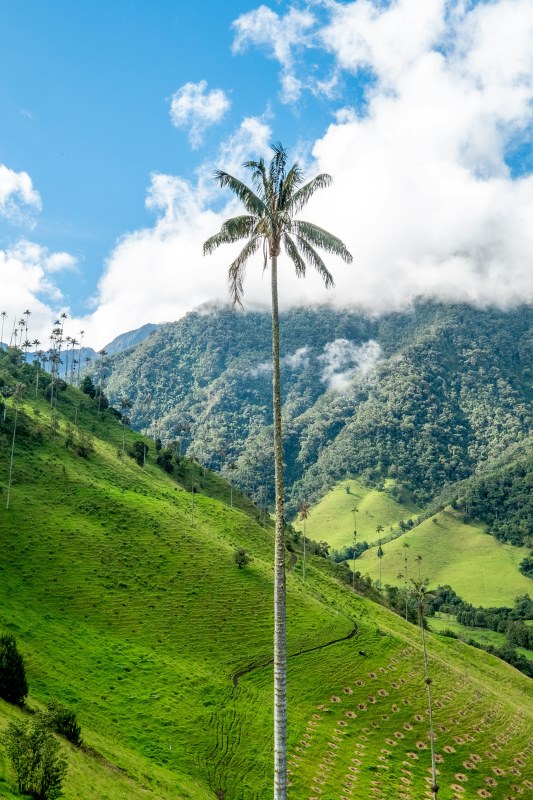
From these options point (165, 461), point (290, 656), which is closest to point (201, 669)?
point (290, 656)

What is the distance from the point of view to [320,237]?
87.6 feet

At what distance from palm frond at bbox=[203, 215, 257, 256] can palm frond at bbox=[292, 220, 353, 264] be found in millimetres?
2071

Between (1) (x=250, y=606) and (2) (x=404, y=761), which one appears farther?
(1) (x=250, y=606)

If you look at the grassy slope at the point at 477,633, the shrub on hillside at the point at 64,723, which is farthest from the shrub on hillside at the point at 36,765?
the grassy slope at the point at 477,633

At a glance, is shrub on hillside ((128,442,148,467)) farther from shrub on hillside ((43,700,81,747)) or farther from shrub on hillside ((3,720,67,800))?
shrub on hillside ((3,720,67,800))

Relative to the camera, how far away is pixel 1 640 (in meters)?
40.5

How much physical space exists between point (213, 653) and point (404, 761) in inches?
905

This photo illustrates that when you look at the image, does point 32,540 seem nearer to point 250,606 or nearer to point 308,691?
point 250,606

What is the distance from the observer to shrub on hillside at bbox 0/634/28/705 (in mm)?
38219

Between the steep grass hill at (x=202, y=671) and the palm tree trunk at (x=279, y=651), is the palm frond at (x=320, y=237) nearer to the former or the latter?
the palm tree trunk at (x=279, y=651)

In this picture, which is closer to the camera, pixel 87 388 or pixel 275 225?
pixel 275 225

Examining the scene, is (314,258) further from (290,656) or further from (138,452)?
(138,452)

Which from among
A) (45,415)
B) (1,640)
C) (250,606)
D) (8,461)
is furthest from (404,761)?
(45,415)

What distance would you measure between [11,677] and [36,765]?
14356 mm
